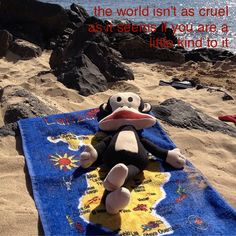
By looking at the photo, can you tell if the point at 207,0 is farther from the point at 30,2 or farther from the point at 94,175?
the point at 94,175

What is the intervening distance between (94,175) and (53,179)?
0.32 m

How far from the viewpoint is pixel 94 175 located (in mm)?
3248

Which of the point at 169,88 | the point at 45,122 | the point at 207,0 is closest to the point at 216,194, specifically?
the point at 45,122

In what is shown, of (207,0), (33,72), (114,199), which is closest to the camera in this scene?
(114,199)

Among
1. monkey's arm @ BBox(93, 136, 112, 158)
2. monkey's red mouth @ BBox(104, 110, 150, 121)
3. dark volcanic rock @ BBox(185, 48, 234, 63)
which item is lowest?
dark volcanic rock @ BBox(185, 48, 234, 63)

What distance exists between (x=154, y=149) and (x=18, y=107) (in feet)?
5.26

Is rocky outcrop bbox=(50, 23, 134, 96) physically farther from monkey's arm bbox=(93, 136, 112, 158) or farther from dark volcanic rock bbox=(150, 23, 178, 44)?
dark volcanic rock bbox=(150, 23, 178, 44)

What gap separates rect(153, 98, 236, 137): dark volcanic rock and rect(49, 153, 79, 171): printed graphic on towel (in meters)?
1.33

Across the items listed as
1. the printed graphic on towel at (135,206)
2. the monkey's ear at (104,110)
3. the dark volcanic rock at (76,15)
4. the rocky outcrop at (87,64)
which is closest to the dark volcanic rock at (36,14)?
the dark volcanic rock at (76,15)

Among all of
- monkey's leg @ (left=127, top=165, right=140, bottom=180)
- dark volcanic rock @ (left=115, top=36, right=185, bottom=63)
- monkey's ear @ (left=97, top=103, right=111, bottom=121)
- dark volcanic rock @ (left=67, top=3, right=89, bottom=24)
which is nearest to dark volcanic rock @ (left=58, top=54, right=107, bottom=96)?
monkey's ear @ (left=97, top=103, right=111, bottom=121)

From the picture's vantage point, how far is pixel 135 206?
2.89 m

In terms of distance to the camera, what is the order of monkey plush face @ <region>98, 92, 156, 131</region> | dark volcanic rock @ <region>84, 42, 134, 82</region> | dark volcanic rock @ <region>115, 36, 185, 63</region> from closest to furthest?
1. monkey plush face @ <region>98, 92, 156, 131</region>
2. dark volcanic rock @ <region>84, 42, 134, 82</region>
3. dark volcanic rock @ <region>115, 36, 185, 63</region>

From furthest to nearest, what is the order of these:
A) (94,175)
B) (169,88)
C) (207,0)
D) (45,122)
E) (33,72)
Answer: (207,0) → (33,72) → (169,88) → (45,122) → (94,175)

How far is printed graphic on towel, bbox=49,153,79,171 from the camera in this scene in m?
3.38
